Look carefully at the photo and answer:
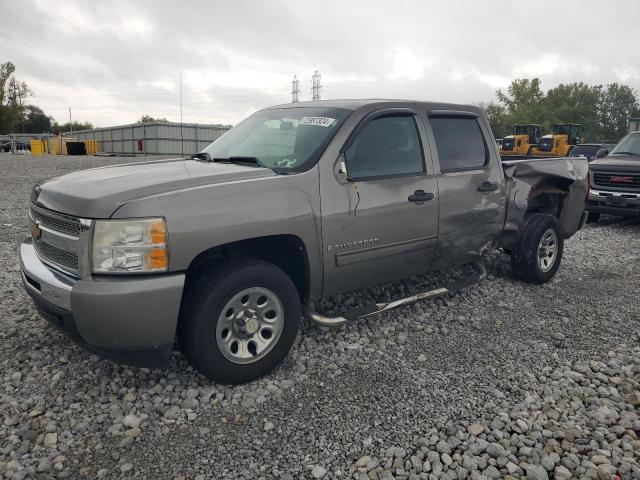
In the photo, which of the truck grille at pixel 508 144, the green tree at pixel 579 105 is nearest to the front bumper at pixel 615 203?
the truck grille at pixel 508 144

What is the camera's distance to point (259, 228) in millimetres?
3160

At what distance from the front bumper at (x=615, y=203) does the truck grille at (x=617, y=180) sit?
0.13 meters

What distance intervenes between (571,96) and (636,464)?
3481 inches

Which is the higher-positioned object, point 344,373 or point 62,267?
point 62,267

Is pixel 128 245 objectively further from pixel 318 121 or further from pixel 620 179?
pixel 620 179

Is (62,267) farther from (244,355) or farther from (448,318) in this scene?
(448,318)

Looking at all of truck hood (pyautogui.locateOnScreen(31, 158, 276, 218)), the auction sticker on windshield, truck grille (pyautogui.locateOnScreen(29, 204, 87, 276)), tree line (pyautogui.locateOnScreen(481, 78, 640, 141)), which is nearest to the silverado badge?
the auction sticker on windshield

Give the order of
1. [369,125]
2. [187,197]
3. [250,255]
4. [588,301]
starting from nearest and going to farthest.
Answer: [187,197] < [250,255] < [369,125] < [588,301]

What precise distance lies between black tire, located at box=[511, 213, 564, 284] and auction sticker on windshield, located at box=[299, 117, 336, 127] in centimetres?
262

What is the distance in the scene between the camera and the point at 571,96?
259ft

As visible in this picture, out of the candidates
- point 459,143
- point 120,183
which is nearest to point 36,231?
point 120,183

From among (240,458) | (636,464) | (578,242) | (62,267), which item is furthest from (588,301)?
(62,267)

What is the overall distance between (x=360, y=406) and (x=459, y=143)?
2.59 m

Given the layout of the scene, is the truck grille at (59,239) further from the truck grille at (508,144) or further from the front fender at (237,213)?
the truck grille at (508,144)
